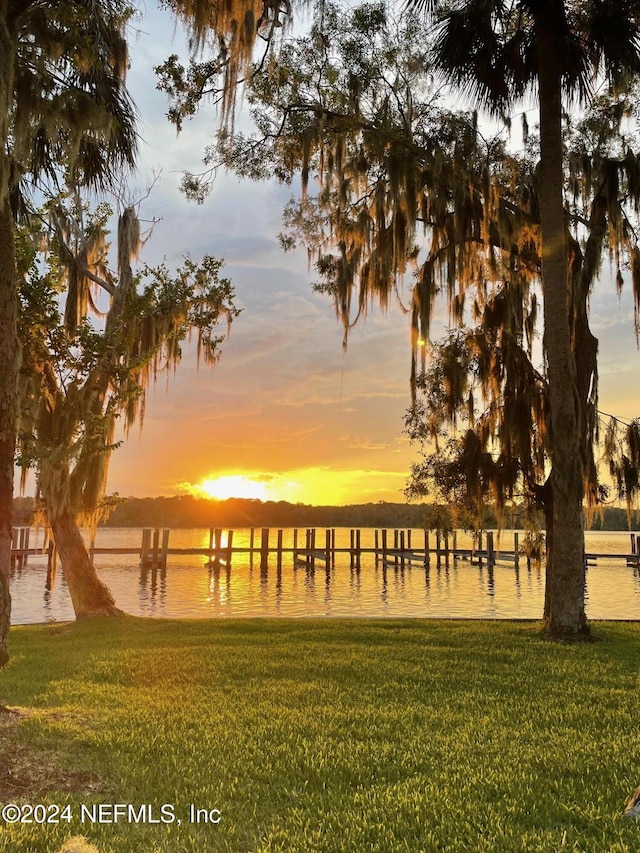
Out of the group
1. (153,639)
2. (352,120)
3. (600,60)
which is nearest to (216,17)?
(352,120)

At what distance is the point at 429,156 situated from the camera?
10.5 m

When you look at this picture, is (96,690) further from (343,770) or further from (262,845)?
(262,845)

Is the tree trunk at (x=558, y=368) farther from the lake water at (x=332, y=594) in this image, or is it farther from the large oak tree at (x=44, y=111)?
the lake water at (x=332, y=594)

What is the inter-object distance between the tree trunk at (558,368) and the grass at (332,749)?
4.75 ft

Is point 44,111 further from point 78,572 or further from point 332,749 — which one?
point 78,572

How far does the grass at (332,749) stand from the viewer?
3.09 meters

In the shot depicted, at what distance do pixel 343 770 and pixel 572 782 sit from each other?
4.61ft

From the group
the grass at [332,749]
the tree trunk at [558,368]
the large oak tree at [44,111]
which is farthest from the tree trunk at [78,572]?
the tree trunk at [558,368]

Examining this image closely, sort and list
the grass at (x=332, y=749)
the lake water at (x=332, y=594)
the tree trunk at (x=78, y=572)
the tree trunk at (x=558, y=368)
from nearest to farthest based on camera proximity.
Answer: the grass at (x=332, y=749) → the tree trunk at (x=558, y=368) → the tree trunk at (x=78, y=572) → the lake water at (x=332, y=594)

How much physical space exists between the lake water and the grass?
12802 mm

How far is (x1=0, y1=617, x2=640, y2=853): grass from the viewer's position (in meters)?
3.09

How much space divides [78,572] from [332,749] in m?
9.93

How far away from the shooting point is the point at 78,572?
12672 mm

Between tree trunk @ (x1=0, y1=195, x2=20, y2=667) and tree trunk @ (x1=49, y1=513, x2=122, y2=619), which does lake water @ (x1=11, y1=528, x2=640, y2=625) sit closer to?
tree trunk @ (x1=49, y1=513, x2=122, y2=619)
